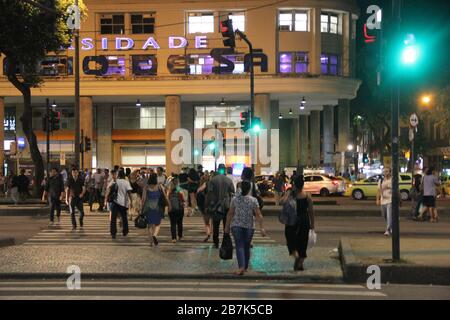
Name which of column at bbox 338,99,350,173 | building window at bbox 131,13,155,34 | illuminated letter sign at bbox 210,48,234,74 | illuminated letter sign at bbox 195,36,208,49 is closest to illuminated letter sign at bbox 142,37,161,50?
building window at bbox 131,13,155,34

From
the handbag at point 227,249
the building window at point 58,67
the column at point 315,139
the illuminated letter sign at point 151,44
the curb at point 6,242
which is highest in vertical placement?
the illuminated letter sign at point 151,44

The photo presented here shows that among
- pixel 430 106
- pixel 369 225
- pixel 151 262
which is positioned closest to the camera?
pixel 151 262

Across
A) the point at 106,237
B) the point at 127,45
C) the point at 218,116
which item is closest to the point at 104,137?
the point at 127,45

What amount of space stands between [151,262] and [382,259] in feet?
14.2

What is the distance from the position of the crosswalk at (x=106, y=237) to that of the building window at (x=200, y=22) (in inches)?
1193

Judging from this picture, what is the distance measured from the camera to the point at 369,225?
2144 cm

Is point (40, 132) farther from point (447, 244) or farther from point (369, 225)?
point (447, 244)

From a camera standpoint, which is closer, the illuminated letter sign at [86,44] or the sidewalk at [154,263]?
the sidewalk at [154,263]

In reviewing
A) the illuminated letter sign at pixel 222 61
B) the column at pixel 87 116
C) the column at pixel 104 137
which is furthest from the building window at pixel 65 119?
the illuminated letter sign at pixel 222 61

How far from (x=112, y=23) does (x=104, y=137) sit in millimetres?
9306

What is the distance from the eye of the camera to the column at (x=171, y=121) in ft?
162

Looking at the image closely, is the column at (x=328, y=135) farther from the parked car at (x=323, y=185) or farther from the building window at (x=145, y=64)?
the building window at (x=145, y=64)
